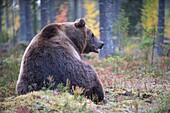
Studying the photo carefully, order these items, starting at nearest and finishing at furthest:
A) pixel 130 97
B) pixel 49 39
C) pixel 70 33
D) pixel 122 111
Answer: pixel 122 111
pixel 49 39
pixel 130 97
pixel 70 33

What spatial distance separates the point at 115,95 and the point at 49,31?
8.18ft

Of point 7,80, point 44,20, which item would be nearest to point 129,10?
point 44,20

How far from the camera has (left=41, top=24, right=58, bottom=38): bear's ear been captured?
6620mm

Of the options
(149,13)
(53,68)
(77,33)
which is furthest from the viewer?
(149,13)

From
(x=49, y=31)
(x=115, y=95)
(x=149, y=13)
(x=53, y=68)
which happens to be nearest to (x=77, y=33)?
(x=49, y=31)

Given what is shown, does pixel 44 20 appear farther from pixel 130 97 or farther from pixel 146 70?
pixel 130 97

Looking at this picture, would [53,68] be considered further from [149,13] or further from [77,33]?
[149,13]

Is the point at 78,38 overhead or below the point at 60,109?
overhead

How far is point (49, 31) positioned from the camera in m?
6.70

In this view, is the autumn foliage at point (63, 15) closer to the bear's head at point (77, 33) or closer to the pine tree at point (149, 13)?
the pine tree at point (149, 13)

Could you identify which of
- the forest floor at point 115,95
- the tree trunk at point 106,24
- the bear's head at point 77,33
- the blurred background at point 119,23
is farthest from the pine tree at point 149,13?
the bear's head at point 77,33

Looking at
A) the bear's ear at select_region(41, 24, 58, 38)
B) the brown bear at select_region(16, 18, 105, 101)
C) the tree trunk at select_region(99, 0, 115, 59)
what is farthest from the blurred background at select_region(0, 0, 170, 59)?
the brown bear at select_region(16, 18, 105, 101)

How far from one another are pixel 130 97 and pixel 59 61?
2.19 metres

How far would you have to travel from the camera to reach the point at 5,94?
6723 mm
